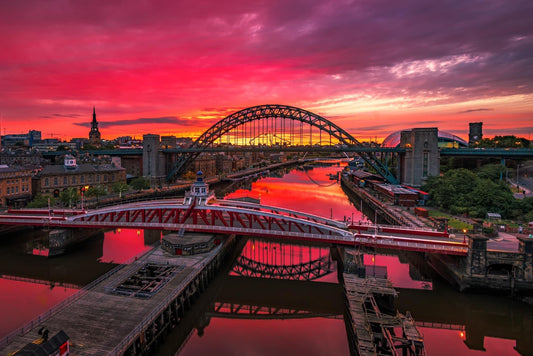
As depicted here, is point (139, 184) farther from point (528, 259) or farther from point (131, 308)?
point (528, 259)

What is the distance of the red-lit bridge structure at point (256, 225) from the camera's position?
70.1ft

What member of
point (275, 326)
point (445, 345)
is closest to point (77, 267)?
point (275, 326)

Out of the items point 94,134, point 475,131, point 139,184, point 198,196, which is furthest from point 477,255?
point 94,134

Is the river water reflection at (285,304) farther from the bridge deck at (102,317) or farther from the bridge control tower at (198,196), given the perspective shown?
the bridge control tower at (198,196)

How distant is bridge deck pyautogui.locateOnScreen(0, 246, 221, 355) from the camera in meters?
12.3

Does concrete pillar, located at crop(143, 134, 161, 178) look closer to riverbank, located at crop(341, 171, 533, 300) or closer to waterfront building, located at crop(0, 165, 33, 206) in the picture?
waterfront building, located at crop(0, 165, 33, 206)

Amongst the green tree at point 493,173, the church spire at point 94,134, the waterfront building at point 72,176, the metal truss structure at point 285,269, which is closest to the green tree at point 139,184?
the waterfront building at point 72,176

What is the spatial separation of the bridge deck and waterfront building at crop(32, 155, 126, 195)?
32.5 metres

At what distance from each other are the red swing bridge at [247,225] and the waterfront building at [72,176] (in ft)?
51.3

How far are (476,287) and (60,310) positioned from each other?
21.7m

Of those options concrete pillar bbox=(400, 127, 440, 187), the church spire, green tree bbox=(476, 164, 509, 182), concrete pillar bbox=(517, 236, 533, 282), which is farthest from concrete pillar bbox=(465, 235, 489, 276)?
the church spire

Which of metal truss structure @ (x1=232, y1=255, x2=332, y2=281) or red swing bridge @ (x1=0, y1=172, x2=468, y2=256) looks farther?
metal truss structure @ (x1=232, y1=255, x2=332, y2=281)

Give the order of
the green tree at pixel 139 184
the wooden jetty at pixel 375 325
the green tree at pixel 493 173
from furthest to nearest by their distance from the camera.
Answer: the green tree at pixel 139 184
the green tree at pixel 493 173
the wooden jetty at pixel 375 325

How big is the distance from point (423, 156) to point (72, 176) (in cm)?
5258
